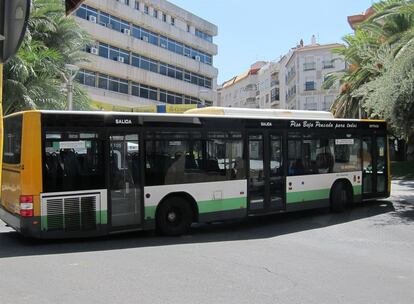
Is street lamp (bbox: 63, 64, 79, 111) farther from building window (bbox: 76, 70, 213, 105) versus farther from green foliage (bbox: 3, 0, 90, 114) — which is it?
building window (bbox: 76, 70, 213, 105)

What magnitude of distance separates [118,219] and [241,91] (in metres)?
115

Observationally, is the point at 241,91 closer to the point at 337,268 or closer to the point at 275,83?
the point at 275,83

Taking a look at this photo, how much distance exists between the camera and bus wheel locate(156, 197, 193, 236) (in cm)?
1088

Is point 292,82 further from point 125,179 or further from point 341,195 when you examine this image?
point 125,179

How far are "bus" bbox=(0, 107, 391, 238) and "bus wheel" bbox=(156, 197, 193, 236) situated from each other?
0.02m

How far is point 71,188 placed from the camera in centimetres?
977

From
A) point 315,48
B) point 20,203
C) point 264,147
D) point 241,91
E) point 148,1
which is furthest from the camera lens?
point 241,91

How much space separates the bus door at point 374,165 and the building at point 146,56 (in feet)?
83.7

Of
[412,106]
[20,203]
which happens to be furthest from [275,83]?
[20,203]

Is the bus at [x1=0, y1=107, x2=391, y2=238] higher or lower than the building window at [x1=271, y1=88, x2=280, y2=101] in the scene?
lower

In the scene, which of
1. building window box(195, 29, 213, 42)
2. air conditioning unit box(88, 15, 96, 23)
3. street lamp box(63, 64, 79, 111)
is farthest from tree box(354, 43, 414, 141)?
building window box(195, 29, 213, 42)

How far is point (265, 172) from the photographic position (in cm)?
1254

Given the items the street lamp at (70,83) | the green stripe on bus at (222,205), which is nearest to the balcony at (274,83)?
the street lamp at (70,83)

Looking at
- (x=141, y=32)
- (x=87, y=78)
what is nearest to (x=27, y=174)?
(x=87, y=78)
